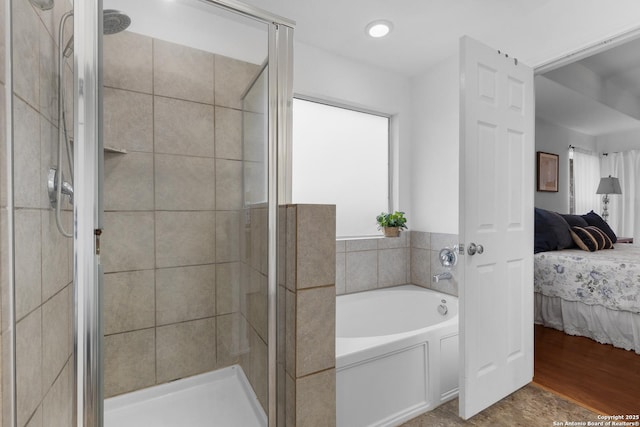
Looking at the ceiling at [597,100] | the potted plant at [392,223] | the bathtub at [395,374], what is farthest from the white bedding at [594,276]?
the bathtub at [395,374]

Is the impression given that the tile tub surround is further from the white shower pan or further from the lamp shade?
the lamp shade

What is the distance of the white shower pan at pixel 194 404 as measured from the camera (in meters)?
1.02

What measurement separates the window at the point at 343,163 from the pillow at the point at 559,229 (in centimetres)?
169

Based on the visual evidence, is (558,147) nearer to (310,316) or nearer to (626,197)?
(626,197)

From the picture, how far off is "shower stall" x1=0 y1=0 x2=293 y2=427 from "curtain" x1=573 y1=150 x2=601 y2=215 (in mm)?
3707

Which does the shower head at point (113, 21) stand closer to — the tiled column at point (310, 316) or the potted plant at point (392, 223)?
the tiled column at point (310, 316)

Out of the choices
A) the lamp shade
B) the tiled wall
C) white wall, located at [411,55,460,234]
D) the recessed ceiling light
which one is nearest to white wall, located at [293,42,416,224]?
white wall, located at [411,55,460,234]

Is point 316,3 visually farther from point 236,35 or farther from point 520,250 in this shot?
point 520,250

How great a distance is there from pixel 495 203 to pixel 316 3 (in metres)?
1.66

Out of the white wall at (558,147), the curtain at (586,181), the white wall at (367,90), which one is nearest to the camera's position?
the white wall at (367,90)

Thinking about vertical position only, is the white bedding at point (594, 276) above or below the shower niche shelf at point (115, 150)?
below

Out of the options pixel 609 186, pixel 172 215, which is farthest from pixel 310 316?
pixel 609 186

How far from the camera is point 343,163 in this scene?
102 inches

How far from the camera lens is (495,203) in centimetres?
174
